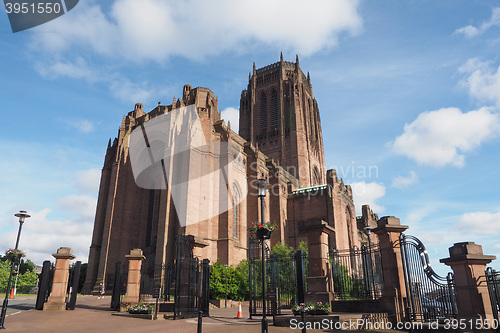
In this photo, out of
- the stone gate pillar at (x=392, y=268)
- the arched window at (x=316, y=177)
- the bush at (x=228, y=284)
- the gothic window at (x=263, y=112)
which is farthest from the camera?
the gothic window at (x=263, y=112)

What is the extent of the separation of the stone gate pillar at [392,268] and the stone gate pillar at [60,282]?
50.2ft

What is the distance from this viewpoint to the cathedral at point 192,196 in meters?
29.5

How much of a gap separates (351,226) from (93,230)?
110 feet

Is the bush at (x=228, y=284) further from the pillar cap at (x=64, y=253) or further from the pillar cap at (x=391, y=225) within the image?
the pillar cap at (x=391, y=225)

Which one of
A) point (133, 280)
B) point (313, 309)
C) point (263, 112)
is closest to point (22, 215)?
point (133, 280)

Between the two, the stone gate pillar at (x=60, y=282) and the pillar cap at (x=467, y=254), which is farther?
the stone gate pillar at (x=60, y=282)

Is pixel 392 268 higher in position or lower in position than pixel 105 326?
higher

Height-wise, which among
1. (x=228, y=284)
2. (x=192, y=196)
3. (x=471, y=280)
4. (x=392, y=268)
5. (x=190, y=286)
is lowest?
(x=228, y=284)

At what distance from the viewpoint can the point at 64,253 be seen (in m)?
17.1

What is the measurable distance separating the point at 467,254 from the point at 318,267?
16.9ft

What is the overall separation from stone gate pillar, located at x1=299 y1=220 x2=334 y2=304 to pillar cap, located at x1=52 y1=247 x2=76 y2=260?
1254cm

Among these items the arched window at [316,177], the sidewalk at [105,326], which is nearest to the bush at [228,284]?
the sidewalk at [105,326]

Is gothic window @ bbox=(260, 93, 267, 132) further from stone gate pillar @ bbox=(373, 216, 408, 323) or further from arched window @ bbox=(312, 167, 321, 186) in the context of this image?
stone gate pillar @ bbox=(373, 216, 408, 323)

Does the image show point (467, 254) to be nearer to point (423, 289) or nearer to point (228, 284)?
point (423, 289)
